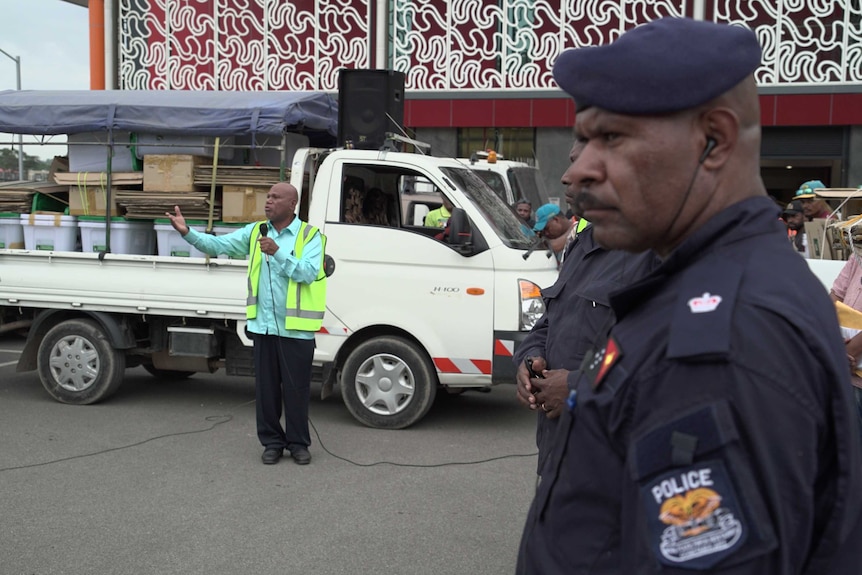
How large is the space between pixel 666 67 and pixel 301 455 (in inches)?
219

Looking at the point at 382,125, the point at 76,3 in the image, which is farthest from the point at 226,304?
the point at 76,3

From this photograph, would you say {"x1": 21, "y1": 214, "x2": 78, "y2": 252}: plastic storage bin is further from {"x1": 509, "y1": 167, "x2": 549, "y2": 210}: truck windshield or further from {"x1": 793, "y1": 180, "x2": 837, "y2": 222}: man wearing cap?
{"x1": 793, "y1": 180, "x2": 837, "y2": 222}: man wearing cap

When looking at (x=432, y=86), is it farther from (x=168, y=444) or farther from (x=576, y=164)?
(x=576, y=164)

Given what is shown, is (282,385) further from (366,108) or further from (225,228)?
(366,108)

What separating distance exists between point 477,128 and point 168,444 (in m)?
11.4

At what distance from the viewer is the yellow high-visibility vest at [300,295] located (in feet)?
20.9

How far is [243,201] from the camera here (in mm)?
7879

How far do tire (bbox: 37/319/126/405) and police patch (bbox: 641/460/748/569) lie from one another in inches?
297

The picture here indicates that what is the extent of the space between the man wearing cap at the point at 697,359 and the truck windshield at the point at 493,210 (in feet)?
19.3

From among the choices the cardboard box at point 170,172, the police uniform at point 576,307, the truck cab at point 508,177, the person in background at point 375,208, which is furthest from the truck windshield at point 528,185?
the police uniform at point 576,307

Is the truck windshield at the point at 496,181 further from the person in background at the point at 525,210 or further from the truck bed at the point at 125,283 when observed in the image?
the truck bed at the point at 125,283

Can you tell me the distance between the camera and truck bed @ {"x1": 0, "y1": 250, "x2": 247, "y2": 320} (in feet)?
25.3

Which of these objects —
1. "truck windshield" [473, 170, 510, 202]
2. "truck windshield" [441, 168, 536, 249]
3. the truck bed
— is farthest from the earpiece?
"truck windshield" [473, 170, 510, 202]

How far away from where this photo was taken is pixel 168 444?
6.98 m
